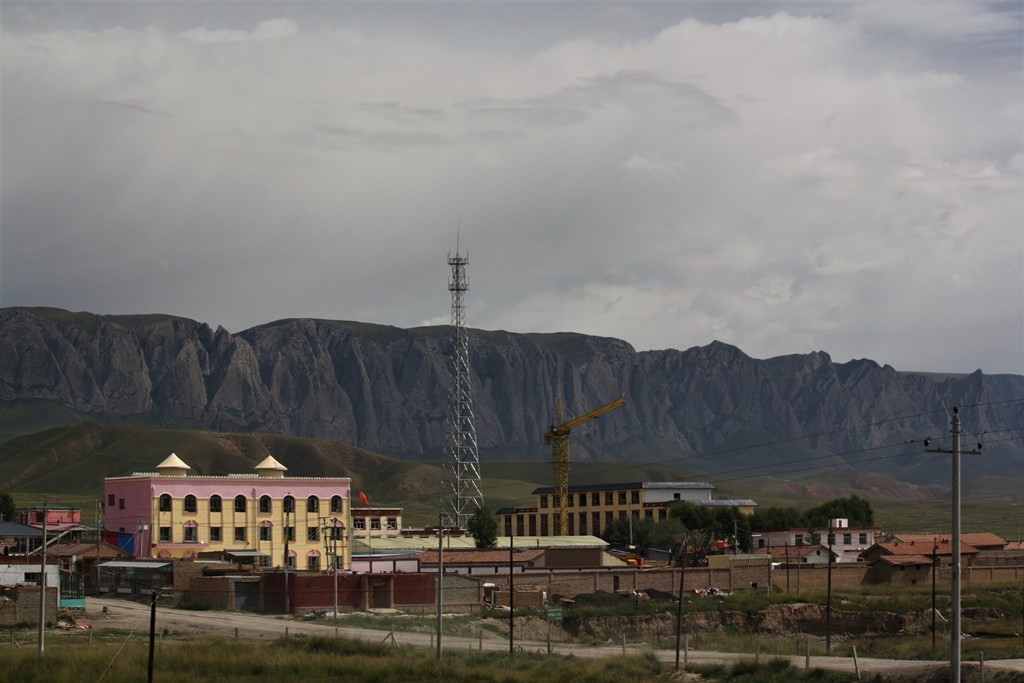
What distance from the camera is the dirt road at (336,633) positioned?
195 feet

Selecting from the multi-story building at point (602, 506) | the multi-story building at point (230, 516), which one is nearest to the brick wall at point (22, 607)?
the multi-story building at point (230, 516)

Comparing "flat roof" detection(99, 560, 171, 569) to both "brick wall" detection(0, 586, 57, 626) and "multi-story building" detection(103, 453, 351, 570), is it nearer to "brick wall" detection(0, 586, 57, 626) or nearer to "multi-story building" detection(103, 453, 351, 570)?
"multi-story building" detection(103, 453, 351, 570)

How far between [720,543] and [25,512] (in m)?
60.7

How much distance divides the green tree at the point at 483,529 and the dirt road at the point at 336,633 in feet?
158

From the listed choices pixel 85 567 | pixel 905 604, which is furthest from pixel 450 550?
pixel 905 604

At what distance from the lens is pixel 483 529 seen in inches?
5074

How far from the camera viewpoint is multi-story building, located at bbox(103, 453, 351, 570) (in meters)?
98.7

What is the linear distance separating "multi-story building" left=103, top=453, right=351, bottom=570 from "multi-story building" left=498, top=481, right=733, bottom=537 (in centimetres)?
4850

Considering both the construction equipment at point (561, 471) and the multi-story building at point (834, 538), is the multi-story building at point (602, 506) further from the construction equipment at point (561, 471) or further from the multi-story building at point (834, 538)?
the multi-story building at point (834, 538)

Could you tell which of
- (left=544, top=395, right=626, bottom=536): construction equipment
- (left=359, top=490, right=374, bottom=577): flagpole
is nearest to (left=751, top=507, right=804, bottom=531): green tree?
(left=544, top=395, right=626, bottom=536): construction equipment

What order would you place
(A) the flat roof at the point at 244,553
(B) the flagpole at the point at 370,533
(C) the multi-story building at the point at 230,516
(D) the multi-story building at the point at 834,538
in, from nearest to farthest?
(A) the flat roof at the point at 244,553
(B) the flagpole at the point at 370,533
(C) the multi-story building at the point at 230,516
(D) the multi-story building at the point at 834,538

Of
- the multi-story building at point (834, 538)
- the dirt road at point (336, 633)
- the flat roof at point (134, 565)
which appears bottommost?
the multi-story building at point (834, 538)

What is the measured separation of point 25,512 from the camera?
116 metres

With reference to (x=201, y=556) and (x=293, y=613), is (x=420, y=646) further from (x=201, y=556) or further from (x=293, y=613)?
(x=201, y=556)
